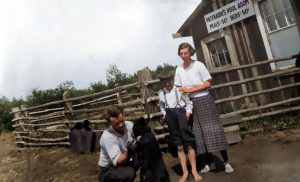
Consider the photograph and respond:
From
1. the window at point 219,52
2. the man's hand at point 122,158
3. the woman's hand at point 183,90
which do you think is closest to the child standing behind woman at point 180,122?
the woman's hand at point 183,90

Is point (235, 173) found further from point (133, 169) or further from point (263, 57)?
point (263, 57)

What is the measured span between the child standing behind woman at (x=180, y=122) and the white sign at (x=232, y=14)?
168 inches

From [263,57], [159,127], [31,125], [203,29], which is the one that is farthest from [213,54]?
[31,125]

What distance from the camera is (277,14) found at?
8.52m

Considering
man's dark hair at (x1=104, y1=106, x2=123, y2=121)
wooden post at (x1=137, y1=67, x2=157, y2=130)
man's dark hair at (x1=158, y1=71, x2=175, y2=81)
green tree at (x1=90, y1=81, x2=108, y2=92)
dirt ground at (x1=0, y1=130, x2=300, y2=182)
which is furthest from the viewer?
green tree at (x1=90, y1=81, x2=108, y2=92)

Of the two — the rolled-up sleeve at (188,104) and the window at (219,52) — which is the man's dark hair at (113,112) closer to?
the rolled-up sleeve at (188,104)

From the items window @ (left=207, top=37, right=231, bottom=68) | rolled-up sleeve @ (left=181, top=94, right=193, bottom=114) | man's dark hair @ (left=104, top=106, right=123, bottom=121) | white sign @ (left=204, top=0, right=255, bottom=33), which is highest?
white sign @ (left=204, top=0, right=255, bottom=33)

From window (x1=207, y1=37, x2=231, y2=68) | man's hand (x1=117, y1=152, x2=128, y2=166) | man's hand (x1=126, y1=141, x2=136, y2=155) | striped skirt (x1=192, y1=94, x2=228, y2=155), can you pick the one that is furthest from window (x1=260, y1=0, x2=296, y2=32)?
man's hand (x1=117, y1=152, x2=128, y2=166)

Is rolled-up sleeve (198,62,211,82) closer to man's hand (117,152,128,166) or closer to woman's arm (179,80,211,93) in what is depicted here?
woman's arm (179,80,211,93)

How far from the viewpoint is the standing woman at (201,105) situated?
15.1ft

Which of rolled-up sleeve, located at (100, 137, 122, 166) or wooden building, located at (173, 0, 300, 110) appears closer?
rolled-up sleeve, located at (100, 137, 122, 166)

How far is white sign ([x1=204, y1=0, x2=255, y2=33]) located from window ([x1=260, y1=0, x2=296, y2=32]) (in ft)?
2.65

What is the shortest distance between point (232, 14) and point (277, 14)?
3.98 feet

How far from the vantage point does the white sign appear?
8203mm
